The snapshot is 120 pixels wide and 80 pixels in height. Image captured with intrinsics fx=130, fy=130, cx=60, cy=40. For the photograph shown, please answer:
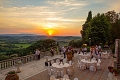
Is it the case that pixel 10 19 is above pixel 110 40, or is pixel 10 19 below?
above

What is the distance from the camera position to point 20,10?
53.9 feet

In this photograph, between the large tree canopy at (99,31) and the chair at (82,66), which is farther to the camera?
the large tree canopy at (99,31)

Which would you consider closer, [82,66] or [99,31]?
[82,66]

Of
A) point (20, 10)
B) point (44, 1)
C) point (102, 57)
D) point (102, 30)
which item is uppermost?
point (44, 1)

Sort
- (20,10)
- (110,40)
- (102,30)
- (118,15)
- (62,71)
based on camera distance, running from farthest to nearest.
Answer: (118,15) < (110,40) < (102,30) < (20,10) < (62,71)

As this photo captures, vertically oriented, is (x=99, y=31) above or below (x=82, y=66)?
above

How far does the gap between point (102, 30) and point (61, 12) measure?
1790 cm

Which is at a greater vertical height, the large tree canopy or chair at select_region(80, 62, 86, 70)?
the large tree canopy

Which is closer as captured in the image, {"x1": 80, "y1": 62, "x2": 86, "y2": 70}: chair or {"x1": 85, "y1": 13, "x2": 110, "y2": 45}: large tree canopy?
{"x1": 80, "y1": 62, "x2": 86, "y2": 70}: chair

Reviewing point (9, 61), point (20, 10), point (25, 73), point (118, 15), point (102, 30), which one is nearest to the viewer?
point (25, 73)

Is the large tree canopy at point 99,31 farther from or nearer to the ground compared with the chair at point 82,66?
farther from the ground

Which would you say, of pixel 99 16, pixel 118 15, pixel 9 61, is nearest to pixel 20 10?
pixel 9 61

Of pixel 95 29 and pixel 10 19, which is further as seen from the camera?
pixel 95 29

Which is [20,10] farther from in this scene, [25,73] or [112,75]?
[112,75]
